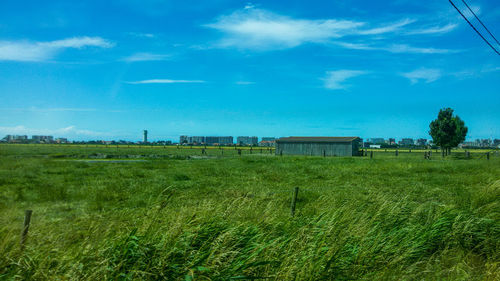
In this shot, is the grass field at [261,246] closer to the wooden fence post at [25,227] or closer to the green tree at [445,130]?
the wooden fence post at [25,227]

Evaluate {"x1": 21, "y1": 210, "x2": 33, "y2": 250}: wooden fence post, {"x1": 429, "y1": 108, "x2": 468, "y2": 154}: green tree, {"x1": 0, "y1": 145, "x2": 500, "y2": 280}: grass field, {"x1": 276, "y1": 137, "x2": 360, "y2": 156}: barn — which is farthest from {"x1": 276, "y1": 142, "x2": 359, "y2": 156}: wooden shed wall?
{"x1": 21, "y1": 210, "x2": 33, "y2": 250}: wooden fence post

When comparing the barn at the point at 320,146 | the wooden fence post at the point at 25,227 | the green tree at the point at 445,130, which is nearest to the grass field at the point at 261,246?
the wooden fence post at the point at 25,227

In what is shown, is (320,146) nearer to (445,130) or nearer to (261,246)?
(445,130)

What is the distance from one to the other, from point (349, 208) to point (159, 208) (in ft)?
13.2

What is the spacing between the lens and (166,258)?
4.75 metres

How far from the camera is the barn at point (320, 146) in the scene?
5725 centimetres

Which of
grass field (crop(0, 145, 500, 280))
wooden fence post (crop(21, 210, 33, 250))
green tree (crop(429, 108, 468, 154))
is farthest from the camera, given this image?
green tree (crop(429, 108, 468, 154))

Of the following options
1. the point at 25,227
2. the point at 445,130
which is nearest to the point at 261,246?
the point at 25,227

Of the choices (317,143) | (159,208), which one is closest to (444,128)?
(317,143)

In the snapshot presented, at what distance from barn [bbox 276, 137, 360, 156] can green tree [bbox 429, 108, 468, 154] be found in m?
12.3

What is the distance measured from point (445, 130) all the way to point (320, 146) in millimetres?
19966

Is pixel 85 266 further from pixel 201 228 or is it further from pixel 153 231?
pixel 201 228

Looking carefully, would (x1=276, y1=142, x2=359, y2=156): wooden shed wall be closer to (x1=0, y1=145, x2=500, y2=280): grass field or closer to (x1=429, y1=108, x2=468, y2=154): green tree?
(x1=429, y1=108, x2=468, y2=154): green tree

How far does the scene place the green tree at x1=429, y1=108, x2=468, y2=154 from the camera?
56.0 meters
